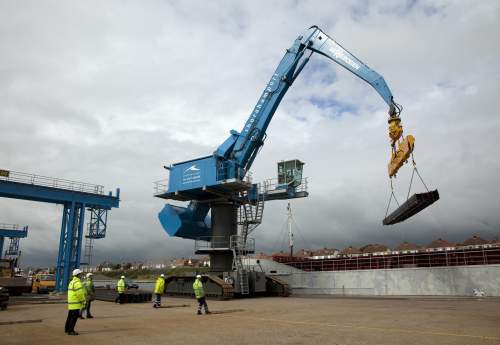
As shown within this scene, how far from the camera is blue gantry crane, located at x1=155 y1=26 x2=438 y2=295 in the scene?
2452 centimetres

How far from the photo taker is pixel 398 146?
1638 centimetres

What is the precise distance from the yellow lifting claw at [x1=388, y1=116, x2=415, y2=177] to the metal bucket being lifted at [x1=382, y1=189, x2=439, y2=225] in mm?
1404

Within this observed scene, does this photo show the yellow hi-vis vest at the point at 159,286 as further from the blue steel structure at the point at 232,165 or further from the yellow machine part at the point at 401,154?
the yellow machine part at the point at 401,154

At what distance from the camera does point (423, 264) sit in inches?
1344

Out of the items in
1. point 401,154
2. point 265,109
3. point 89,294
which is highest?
point 265,109

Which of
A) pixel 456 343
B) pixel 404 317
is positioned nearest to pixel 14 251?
pixel 404 317

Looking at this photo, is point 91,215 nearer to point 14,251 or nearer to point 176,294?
point 176,294

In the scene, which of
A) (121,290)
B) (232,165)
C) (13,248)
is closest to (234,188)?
(232,165)

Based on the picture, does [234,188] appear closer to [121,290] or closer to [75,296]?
[121,290]

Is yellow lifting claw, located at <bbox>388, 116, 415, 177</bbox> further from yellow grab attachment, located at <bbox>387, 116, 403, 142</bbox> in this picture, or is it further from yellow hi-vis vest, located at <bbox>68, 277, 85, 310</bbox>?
yellow hi-vis vest, located at <bbox>68, 277, 85, 310</bbox>

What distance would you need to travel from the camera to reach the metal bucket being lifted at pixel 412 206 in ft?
51.0

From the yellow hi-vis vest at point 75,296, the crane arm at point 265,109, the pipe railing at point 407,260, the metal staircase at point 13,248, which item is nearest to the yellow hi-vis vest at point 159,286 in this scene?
the yellow hi-vis vest at point 75,296

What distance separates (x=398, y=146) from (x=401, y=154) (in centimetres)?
65

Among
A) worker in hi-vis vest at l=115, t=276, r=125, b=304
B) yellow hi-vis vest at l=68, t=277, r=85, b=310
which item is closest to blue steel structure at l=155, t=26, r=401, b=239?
worker in hi-vis vest at l=115, t=276, r=125, b=304
